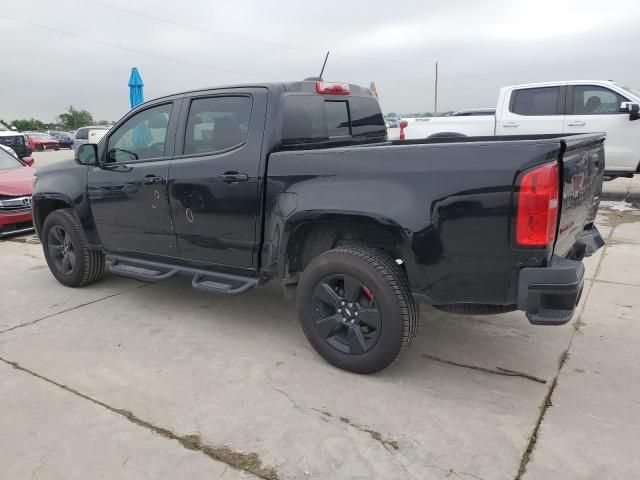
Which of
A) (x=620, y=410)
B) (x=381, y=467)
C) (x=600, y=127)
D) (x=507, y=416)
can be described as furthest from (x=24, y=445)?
(x=600, y=127)

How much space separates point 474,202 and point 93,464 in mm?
2291

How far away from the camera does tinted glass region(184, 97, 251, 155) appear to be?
12.1 feet

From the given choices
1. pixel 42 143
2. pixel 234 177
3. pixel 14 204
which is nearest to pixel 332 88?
pixel 234 177

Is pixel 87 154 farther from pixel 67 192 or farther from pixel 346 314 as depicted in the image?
pixel 346 314

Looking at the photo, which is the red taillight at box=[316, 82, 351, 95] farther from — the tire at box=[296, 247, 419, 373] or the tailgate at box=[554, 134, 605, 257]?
the tailgate at box=[554, 134, 605, 257]

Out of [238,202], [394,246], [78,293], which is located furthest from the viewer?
[78,293]

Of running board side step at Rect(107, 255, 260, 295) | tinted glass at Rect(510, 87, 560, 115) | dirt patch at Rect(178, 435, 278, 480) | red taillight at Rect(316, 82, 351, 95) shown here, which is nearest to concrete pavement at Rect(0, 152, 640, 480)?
dirt patch at Rect(178, 435, 278, 480)

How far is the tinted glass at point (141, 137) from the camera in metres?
4.21

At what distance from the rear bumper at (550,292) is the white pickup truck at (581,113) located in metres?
6.98

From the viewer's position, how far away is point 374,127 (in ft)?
14.9

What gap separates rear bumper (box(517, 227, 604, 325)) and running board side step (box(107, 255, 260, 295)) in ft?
6.06

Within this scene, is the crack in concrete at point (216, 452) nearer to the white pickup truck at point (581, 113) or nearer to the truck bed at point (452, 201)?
the truck bed at point (452, 201)

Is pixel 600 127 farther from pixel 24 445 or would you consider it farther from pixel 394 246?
pixel 24 445

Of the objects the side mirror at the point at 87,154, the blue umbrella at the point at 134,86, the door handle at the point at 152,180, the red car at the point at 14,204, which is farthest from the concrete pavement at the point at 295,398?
the blue umbrella at the point at 134,86
